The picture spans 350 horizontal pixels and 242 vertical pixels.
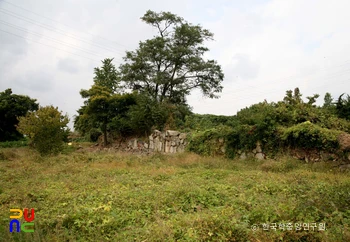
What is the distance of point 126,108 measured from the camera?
21.4 m

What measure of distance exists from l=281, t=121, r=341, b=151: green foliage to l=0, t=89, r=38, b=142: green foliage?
90.7 feet

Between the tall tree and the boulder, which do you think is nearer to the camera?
the boulder

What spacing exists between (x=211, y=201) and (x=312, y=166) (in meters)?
5.97

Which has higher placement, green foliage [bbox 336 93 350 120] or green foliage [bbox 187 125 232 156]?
green foliage [bbox 336 93 350 120]

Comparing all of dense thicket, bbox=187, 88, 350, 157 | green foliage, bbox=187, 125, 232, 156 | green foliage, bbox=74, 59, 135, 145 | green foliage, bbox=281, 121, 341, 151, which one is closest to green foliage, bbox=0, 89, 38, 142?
green foliage, bbox=74, 59, 135, 145

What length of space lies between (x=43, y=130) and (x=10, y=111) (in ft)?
A: 55.9

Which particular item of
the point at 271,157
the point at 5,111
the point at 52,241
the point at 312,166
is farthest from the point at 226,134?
the point at 5,111

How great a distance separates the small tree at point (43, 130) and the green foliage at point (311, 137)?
1243 centimetres

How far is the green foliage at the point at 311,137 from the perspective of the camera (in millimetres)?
9758

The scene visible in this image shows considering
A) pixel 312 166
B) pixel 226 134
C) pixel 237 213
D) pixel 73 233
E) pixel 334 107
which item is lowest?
pixel 73 233

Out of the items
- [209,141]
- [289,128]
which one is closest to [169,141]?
[209,141]

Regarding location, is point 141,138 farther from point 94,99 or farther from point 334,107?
point 334,107

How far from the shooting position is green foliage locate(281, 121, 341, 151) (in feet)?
32.0

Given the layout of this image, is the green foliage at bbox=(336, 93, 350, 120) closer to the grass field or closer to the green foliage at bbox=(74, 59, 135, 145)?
the grass field
